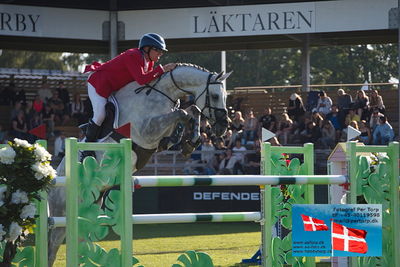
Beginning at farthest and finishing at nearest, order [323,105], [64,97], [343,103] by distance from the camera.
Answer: [64,97], [323,105], [343,103]

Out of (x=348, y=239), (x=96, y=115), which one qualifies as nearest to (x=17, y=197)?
(x=348, y=239)

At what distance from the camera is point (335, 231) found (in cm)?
579

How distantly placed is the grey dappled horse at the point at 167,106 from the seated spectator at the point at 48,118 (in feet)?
33.4

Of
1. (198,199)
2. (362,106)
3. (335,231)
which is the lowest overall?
(198,199)

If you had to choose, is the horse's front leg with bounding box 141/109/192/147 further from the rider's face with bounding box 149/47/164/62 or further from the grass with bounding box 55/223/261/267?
the grass with bounding box 55/223/261/267

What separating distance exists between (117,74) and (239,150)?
8.04 metres

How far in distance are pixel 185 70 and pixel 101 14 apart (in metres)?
9.99

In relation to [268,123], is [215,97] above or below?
above

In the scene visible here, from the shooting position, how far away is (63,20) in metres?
17.6

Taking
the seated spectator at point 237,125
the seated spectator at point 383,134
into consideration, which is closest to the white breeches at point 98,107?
the seated spectator at point 383,134

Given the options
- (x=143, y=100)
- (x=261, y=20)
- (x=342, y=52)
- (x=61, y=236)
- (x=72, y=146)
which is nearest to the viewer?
(x=72, y=146)

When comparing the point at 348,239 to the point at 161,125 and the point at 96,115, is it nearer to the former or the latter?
the point at 161,125

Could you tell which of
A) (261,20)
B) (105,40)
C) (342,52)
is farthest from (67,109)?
(342,52)

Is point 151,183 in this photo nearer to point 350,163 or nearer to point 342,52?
point 350,163
